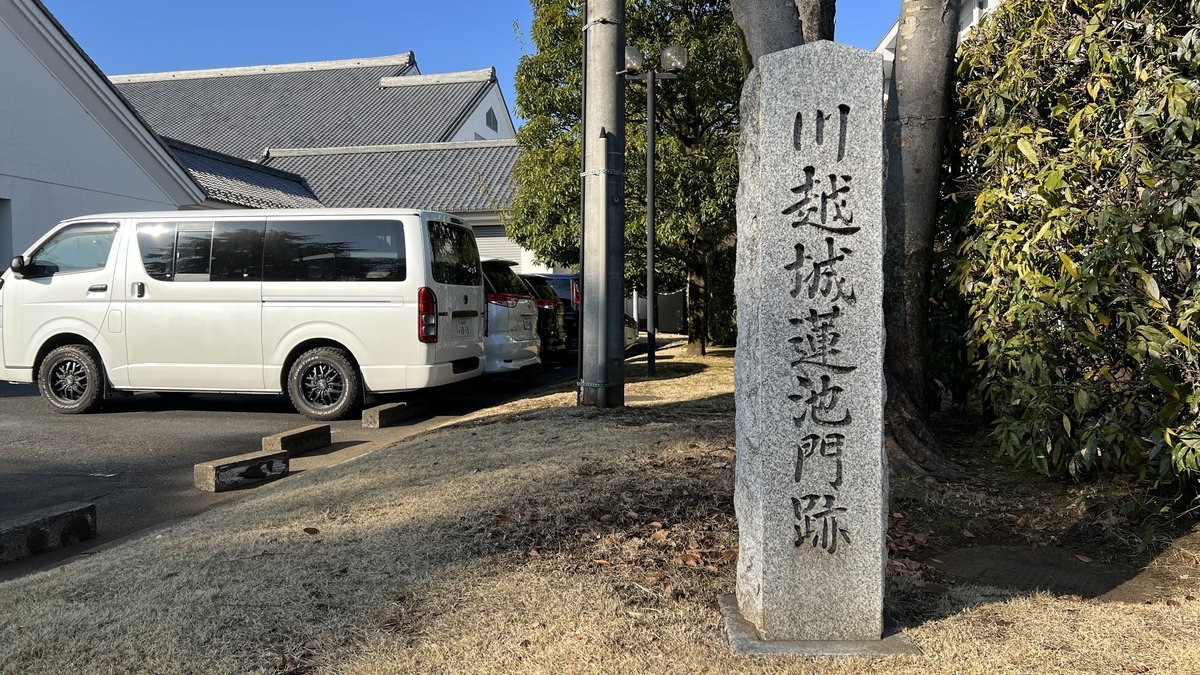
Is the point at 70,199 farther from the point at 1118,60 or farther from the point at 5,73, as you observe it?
the point at 1118,60

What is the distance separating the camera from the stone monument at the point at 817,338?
312 centimetres

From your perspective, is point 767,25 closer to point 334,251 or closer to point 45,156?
point 334,251

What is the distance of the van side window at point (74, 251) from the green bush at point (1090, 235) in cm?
815

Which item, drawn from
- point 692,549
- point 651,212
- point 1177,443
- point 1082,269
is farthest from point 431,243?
point 1177,443

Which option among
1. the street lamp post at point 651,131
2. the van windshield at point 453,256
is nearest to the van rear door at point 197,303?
the van windshield at point 453,256

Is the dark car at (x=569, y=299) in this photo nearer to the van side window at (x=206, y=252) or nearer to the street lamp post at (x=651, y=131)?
the street lamp post at (x=651, y=131)

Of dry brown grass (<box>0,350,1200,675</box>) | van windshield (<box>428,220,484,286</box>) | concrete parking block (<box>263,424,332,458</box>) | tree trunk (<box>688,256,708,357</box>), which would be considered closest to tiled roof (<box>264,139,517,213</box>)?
tree trunk (<box>688,256,708,357</box>)

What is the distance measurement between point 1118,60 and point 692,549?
11.4 feet

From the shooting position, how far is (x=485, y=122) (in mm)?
33531

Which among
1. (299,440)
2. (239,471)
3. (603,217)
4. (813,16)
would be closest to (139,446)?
(299,440)

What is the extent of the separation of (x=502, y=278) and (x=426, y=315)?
2.87 meters

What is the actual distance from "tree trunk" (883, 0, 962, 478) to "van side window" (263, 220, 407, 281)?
15.3 ft

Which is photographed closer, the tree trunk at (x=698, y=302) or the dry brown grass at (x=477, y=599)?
the dry brown grass at (x=477, y=599)

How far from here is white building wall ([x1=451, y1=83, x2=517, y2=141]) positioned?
103 ft
